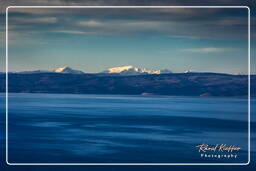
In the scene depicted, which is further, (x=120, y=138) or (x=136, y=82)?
(x=136, y=82)

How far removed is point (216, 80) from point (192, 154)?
34.1 metres

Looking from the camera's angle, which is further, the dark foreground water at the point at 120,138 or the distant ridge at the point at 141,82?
the distant ridge at the point at 141,82

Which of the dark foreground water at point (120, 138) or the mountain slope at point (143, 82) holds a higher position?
the mountain slope at point (143, 82)

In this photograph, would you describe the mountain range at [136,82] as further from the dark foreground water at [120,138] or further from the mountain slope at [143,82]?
the dark foreground water at [120,138]

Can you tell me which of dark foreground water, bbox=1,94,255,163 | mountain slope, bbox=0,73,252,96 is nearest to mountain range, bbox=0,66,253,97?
mountain slope, bbox=0,73,252,96

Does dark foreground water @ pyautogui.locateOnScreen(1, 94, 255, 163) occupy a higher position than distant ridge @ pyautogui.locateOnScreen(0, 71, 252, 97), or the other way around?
distant ridge @ pyautogui.locateOnScreen(0, 71, 252, 97)

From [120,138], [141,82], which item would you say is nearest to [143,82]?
[141,82]

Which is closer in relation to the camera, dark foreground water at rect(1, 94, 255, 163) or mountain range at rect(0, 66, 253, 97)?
dark foreground water at rect(1, 94, 255, 163)

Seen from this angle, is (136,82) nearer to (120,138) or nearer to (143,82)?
(143,82)

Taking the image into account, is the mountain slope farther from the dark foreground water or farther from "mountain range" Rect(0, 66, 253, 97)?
the dark foreground water

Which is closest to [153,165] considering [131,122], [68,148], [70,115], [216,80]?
[68,148]

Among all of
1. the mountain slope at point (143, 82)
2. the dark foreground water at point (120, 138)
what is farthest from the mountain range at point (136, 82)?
the dark foreground water at point (120, 138)

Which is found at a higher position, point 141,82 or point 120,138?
point 141,82

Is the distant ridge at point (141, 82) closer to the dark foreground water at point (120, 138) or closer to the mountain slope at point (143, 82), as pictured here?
the mountain slope at point (143, 82)
